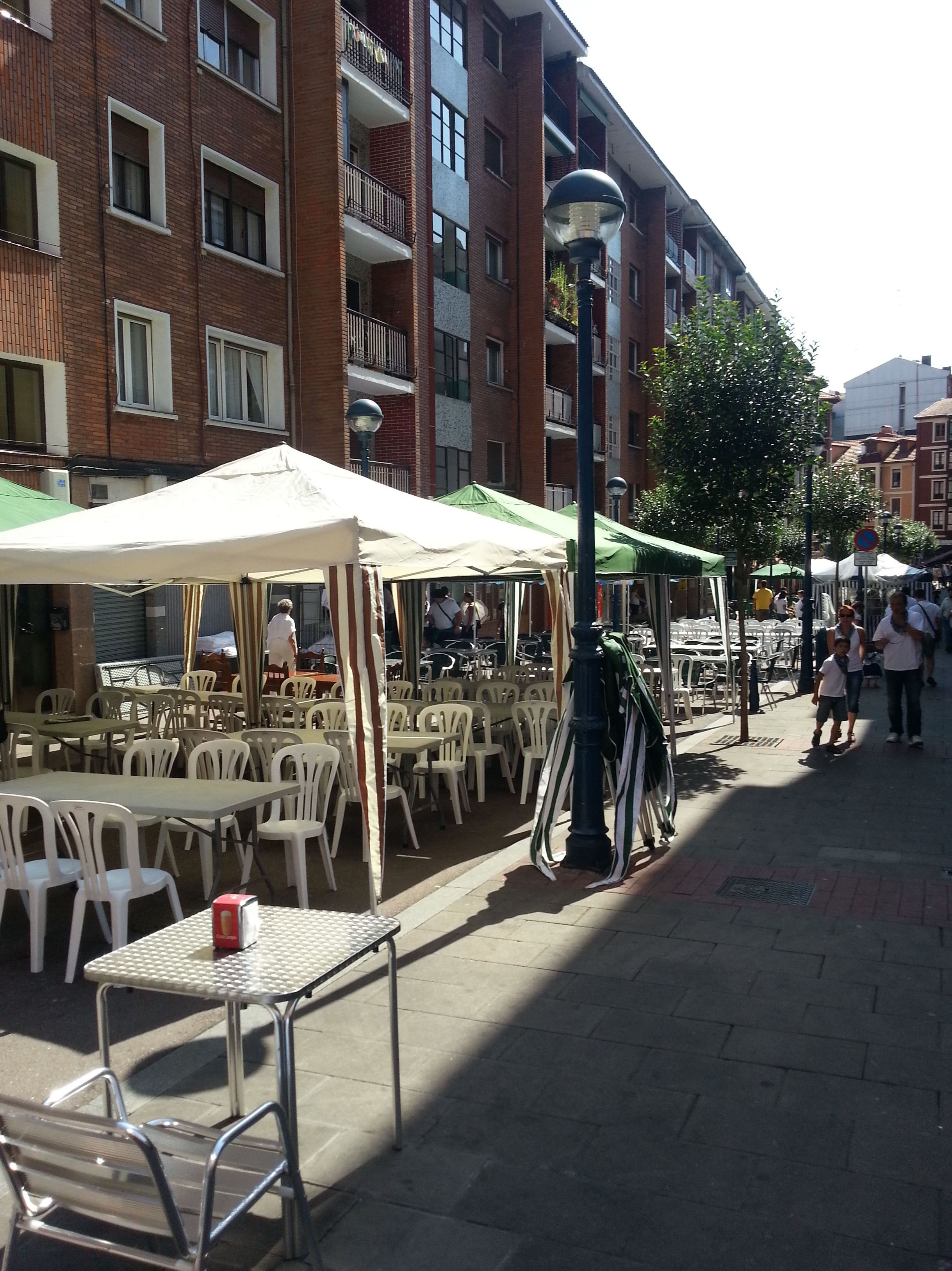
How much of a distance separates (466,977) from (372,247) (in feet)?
60.7

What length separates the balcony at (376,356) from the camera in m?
19.8

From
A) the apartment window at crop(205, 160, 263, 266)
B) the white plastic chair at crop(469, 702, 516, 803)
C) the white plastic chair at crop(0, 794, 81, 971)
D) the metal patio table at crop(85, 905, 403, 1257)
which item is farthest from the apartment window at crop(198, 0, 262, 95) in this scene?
the metal patio table at crop(85, 905, 403, 1257)

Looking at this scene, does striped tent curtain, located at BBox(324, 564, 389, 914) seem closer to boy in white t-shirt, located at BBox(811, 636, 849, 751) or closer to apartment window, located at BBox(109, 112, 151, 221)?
boy in white t-shirt, located at BBox(811, 636, 849, 751)

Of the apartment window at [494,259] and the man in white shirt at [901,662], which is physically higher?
the apartment window at [494,259]

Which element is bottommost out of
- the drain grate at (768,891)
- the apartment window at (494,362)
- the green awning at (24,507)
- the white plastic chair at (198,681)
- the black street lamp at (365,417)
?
the drain grate at (768,891)

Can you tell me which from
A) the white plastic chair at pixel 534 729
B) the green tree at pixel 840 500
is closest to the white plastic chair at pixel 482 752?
the white plastic chair at pixel 534 729

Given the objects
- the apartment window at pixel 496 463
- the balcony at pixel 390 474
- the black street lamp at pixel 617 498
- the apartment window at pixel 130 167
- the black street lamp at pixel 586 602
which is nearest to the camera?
the black street lamp at pixel 586 602

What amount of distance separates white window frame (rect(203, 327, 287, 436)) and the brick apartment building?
0.04 meters

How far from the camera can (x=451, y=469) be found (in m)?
25.2

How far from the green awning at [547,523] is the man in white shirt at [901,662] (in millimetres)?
3562

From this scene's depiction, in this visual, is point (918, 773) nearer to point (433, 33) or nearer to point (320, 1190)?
point (320, 1190)

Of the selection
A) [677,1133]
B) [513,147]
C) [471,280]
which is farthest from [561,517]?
[513,147]

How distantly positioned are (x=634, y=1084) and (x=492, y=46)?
93.7 ft

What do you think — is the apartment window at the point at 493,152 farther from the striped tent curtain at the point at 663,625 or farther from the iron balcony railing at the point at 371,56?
the striped tent curtain at the point at 663,625
